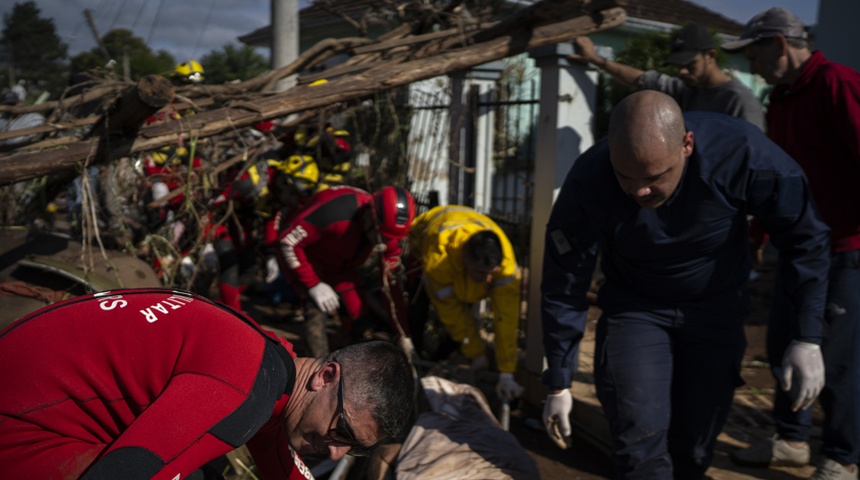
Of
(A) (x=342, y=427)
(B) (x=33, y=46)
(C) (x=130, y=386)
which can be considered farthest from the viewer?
(B) (x=33, y=46)

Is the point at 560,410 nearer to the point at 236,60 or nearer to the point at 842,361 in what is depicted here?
the point at 842,361

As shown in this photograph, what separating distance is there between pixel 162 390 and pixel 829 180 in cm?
296

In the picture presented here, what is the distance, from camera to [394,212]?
172 inches

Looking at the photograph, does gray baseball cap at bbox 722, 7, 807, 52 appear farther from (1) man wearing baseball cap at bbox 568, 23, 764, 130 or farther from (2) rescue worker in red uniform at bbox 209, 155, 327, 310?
(2) rescue worker in red uniform at bbox 209, 155, 327, 310

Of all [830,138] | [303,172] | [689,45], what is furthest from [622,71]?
[303,172]

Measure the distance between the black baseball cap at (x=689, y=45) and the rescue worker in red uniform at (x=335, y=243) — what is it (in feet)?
5.72

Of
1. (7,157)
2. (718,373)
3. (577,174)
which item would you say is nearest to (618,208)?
(577,174)

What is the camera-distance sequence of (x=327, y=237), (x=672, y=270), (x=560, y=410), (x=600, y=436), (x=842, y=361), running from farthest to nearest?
(x=327, y=237)
(x=600, y=436)
(x=842, y=361)
(x=560, y=410)
(x=672, y=270)

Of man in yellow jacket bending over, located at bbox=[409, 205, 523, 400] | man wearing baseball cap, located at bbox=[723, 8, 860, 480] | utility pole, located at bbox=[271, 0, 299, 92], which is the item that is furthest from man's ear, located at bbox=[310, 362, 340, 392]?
utility pole, located at bbox=[271, 0, 299, 92]

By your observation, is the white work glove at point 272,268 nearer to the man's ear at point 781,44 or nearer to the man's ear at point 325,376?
the man's ear at point 781,44

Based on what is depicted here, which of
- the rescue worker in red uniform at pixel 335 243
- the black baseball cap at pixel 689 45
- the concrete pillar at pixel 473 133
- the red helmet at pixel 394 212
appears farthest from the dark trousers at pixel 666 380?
the concrete pillar at pixel 473 133

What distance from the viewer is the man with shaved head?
2611mm

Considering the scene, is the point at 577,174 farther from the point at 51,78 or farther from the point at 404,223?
the point at 51,78

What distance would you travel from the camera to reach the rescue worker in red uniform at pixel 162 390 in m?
1.53
